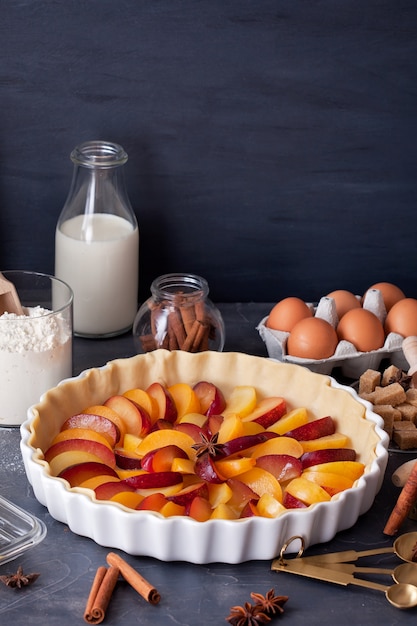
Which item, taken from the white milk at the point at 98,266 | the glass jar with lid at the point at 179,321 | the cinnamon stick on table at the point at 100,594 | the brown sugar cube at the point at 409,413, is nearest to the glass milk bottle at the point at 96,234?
the white milk at the point at 98,266

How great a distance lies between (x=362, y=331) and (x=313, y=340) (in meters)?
0.09

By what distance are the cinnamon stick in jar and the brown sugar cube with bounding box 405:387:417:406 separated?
0.56 m

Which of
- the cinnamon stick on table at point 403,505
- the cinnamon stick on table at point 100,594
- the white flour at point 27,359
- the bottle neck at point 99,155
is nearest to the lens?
the cinnamon stick on table at point 100,594

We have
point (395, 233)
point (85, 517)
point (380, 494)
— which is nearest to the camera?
point (85, 517)

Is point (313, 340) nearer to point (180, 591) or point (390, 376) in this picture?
point (390, 376)

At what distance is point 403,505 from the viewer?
48.1 inches

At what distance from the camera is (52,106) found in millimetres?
1749

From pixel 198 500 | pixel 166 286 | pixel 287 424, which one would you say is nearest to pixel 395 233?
pixel 166 286

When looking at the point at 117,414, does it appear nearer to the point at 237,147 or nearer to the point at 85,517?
the point at 85,517

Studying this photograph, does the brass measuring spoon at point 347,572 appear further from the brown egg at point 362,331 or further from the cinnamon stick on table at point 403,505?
the brown egg at point 362,331

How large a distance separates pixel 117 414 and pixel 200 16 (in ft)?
2.44

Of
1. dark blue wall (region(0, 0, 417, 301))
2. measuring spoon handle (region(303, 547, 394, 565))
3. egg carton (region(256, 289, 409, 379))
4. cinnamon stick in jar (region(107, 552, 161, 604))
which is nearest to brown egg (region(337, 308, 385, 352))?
egg carton (region(256, 289, 409, 379))

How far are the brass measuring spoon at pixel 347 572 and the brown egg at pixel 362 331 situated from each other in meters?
0.48

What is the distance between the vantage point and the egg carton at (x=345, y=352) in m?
1.59
